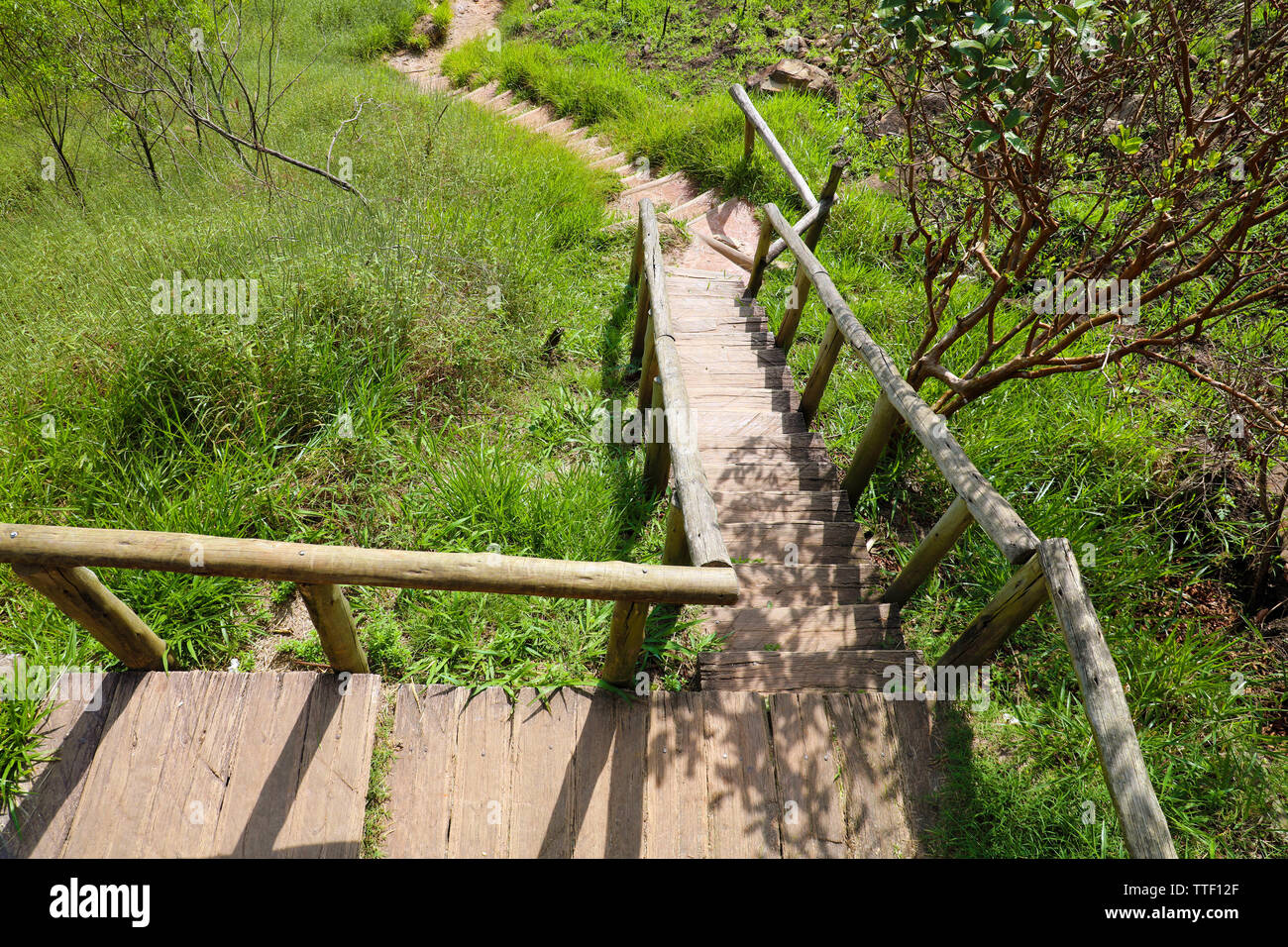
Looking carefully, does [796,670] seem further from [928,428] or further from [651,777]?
[928,428]

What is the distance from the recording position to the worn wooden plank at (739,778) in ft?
8.12

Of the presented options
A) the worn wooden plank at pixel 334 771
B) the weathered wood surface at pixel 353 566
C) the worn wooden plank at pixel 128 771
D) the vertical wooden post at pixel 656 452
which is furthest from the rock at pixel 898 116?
the worn wooden plank at pixel 128 771

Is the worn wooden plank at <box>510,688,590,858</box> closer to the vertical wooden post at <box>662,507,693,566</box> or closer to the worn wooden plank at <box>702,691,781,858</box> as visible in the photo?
the worn wooden plank at <box>702,691,781,858</box>

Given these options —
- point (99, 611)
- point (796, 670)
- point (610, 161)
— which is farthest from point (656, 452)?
point (610, 161)

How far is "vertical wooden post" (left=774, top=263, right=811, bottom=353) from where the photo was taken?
4828mm

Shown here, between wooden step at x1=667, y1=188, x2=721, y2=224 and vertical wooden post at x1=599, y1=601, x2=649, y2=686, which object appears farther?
wooden step at x1=667, y1=188, x2=721, y2=224

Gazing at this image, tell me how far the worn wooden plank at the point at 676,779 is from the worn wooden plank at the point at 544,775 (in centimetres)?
32

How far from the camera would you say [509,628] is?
3074mm

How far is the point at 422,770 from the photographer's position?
98.7 inches

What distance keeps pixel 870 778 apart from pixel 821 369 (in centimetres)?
265

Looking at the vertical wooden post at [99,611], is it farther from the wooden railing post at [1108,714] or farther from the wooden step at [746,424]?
the wooden railing post at [1108,714]

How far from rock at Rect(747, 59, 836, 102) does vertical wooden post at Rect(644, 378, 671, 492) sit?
7.10 m

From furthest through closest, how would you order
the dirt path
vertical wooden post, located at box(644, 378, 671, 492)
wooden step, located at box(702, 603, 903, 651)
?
the dirt path < vertical wooden post, located at box(644, 378, 671, 492) < wooden step, located at box(702, 603, 903, 651)

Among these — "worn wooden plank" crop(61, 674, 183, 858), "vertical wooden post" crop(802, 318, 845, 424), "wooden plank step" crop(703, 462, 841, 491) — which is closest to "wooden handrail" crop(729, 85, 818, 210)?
"vertical wooden post" crop(802, 318, 845, 424)
